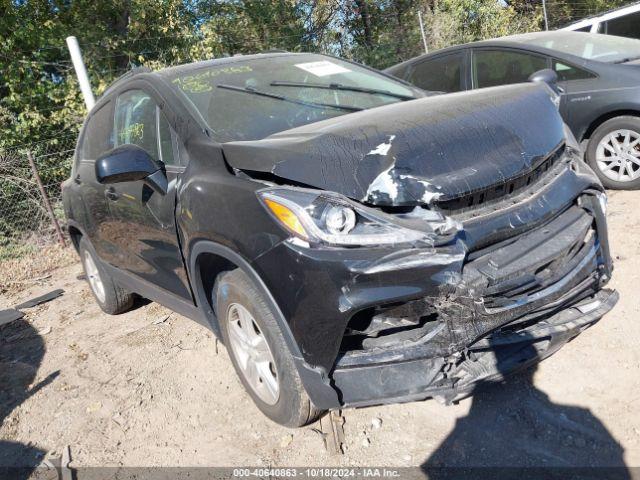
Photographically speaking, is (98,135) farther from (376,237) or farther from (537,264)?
(537,264)

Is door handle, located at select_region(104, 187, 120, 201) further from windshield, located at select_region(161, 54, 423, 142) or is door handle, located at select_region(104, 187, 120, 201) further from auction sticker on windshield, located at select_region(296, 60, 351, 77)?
auction sticker on windshield, located at select_region(296, 60, 351, 77)

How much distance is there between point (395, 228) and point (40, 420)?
2645mm

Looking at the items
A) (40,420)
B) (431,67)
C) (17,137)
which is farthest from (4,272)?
(431,67)

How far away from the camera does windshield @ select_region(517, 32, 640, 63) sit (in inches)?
215

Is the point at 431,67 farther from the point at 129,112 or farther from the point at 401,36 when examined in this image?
the point at 401,36

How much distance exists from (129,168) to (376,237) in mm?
1450

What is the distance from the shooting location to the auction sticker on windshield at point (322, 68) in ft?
11.9

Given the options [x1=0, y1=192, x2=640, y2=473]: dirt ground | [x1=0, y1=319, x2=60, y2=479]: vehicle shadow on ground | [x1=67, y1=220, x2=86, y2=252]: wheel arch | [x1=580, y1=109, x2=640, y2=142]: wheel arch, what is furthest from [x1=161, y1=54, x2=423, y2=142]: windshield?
[x1=580, y1=109, x2=640, y2=142]: wheel arch

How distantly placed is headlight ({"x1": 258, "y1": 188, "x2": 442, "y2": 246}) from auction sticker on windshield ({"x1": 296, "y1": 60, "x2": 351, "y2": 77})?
66.6 inches

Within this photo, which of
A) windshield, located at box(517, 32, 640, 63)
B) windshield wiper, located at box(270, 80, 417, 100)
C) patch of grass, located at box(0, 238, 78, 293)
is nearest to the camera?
windshield wiper, located at box(270, 80, 417, 100)

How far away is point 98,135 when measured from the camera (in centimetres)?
421

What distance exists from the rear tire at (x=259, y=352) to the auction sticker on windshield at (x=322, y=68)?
5.25 feet

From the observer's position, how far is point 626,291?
11.4ft

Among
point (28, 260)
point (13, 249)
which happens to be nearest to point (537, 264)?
point (28, 260)
